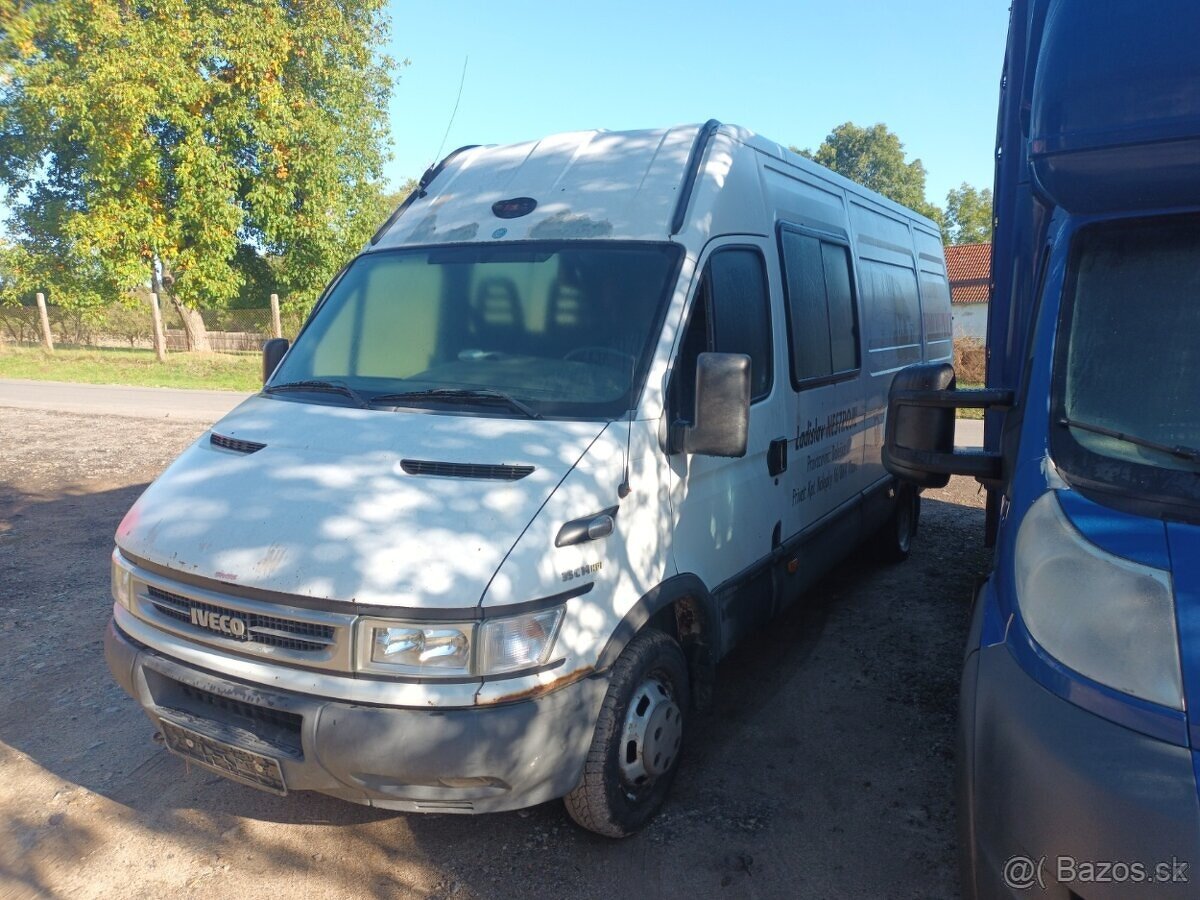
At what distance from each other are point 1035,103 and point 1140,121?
0.32m

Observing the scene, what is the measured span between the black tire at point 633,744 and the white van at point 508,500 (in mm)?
13

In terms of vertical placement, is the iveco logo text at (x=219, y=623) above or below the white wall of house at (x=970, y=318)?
below

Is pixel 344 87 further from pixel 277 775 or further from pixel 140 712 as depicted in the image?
pixel 277 775

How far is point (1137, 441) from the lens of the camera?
8.25 feet

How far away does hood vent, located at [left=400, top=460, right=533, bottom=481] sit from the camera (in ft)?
9.89

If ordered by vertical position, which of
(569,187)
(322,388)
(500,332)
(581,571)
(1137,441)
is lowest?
(581,571)

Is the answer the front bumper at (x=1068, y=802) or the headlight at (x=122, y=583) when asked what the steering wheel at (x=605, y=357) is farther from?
the headlight at (x=122, y=583)

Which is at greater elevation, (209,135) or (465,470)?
(209,135)

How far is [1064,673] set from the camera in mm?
2109

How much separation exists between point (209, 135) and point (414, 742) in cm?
2210

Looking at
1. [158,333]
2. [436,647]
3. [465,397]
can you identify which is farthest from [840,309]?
[158,333]

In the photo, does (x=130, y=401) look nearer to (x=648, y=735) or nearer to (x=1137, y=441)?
(x=648, y=735)

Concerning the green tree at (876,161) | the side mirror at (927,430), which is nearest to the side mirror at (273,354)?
the side mirror at (927,430)

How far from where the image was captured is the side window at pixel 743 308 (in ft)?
12.6
